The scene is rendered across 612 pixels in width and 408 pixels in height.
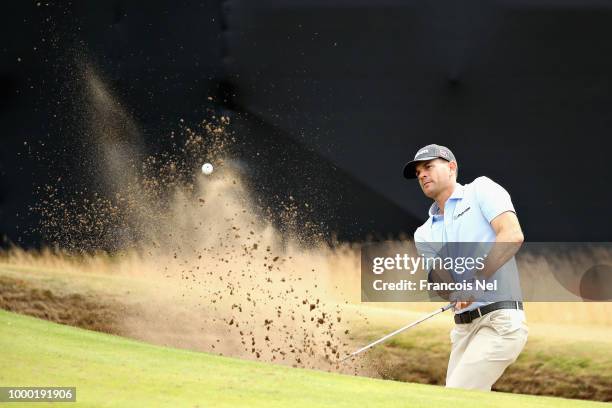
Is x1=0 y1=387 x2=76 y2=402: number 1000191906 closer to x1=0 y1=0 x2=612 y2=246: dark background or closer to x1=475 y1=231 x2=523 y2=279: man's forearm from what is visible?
x1=0 y1=0 x2=612 y2=246: dark background

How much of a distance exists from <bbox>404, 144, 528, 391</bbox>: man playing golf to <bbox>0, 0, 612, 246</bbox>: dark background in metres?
0.37

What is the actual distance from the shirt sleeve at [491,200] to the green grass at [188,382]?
587 mm

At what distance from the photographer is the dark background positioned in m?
3.05

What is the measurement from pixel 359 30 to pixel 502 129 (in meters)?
0.62

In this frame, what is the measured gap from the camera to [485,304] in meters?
2.59

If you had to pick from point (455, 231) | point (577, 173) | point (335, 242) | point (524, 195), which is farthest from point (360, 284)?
point (577, 173)

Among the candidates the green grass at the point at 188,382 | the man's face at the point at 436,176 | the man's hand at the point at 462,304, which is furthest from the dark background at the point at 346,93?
the green grass at the point at 188,382

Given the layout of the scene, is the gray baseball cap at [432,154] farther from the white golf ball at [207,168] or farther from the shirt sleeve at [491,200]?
the white golf ball at [207,168]

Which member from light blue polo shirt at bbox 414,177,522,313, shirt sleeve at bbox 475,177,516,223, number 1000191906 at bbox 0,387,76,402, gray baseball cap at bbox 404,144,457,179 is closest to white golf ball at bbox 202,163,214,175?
gray baseball cap at bbox 404,144,457,179

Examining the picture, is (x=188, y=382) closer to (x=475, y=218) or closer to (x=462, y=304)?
(x=462, y=304)

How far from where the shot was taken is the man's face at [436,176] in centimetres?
283

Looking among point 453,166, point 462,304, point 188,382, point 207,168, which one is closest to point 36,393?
point 188,382

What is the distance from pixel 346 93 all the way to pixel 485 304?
0.96 m

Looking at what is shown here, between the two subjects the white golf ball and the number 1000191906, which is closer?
the number 1000191906
